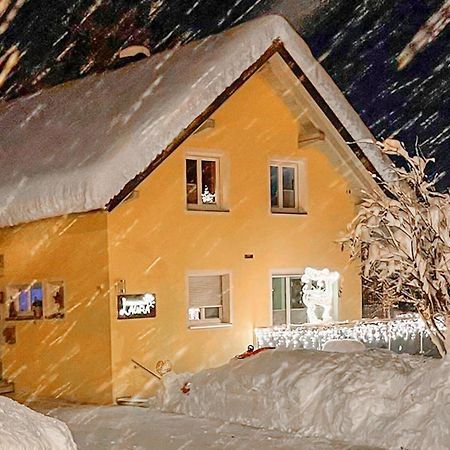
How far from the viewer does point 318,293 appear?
58.7 ft

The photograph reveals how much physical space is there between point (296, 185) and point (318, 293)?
2391 mm

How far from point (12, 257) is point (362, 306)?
774 cm

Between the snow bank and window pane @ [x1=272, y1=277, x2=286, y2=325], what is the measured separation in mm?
3703

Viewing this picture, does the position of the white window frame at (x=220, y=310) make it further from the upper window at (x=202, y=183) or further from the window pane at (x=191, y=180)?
the window pane at (x=191, y=180)

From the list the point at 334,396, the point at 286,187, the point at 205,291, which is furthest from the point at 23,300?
the point at 334,396

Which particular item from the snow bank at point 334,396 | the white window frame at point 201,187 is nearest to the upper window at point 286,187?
the white window frame at point 201,187

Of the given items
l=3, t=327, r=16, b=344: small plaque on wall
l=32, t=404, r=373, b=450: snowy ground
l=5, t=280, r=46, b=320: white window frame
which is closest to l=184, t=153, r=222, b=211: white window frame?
l=5, t=280, r=46, b=320: white window frame

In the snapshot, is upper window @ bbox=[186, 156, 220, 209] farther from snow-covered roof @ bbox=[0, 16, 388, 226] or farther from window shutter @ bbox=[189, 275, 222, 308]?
snow-covered roof @ bbox=[0, 16, 388, 226]

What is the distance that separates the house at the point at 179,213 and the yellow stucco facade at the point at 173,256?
0.03 m

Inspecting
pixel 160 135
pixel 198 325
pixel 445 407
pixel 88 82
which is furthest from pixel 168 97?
pixel 445 407

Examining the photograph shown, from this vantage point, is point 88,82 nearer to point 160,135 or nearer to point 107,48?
point 107,48

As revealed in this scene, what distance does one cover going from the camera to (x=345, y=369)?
1207 centimetres

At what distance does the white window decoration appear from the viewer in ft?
58.6

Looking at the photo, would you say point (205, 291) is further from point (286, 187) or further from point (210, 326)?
point (286, 187)
